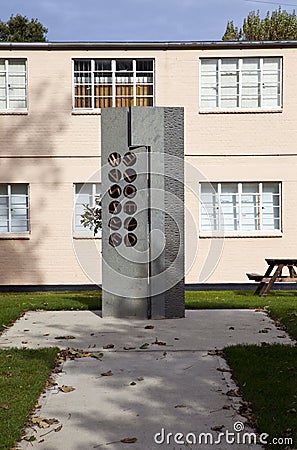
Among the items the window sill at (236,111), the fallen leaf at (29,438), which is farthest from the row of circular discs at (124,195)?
the window sill at (236,111)

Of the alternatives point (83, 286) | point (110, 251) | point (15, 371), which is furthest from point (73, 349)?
point (83, 286)

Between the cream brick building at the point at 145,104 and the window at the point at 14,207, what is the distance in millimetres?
28

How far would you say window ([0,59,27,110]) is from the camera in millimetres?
21859

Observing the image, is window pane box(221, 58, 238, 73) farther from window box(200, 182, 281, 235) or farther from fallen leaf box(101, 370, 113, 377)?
fallen leaf box(101, 370, 113, 377)

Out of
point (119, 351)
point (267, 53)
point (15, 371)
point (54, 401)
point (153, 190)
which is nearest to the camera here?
point (54, 401)

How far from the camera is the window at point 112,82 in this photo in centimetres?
2189

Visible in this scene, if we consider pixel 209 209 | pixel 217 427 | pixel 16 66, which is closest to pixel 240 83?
pixel 209 209

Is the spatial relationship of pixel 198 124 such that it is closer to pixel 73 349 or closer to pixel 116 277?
pixel 116 277

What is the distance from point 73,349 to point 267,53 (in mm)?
14920

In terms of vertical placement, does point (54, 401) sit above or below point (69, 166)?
below

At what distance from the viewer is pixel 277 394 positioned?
666 centimetres

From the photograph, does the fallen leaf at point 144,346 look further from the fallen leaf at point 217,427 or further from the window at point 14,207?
the window at point 14,207

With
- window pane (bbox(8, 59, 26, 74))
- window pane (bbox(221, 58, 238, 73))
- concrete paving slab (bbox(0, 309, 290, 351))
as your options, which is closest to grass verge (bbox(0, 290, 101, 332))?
concrete paving slab (bbox(0, 309, 290, 351))

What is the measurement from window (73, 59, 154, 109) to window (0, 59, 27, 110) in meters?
1.48
